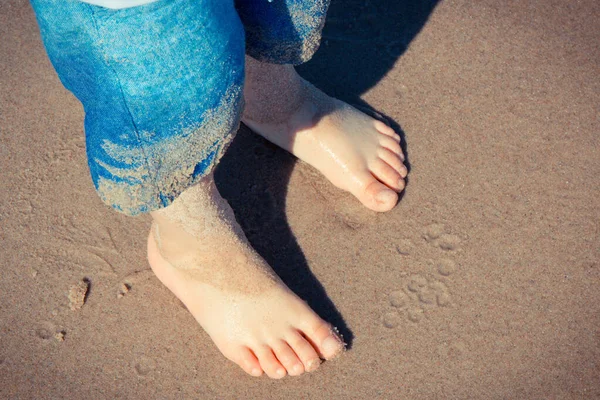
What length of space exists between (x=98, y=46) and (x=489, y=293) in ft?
3.76

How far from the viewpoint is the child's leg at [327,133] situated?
166 centimetres

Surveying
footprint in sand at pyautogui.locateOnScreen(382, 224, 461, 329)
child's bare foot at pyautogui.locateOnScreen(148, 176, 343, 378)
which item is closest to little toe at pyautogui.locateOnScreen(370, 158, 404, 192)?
footprint in sand at pyautogui.locateOnScreen(382, 224, 461, 329)

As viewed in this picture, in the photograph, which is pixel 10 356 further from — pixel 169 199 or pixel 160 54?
pixel 160 54

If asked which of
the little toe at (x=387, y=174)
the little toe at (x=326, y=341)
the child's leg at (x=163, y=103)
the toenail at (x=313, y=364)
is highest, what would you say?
the child's leg at (x=163, y=103)

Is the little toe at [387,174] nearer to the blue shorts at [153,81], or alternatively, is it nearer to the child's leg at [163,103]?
the child's leg at [163,103]

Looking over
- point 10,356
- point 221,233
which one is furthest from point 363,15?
point 10,356

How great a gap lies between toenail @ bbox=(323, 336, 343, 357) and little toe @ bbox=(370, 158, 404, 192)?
1.58 ft

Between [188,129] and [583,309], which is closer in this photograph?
[188,129]

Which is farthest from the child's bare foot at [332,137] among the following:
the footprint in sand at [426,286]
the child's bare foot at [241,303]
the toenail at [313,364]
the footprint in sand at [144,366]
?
the footprint in sand at [144,366]

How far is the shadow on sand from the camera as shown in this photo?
1646 mm

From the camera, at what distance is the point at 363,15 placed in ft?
6.62

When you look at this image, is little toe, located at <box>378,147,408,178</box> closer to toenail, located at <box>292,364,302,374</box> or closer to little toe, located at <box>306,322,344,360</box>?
little toe, located at <box>306,322,344,360</box>

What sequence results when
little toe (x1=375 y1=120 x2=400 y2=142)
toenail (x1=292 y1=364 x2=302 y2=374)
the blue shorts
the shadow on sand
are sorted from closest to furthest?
the blue shorts → toenail (x1=292 y1=364 x2=302 y2=374) → the shadow on sand → little toe (x1=375 y1=120 x2=400 y2=142)

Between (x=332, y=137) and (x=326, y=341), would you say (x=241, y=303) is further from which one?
(x=332, y=137)
